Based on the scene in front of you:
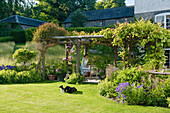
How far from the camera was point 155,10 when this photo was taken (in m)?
19.5

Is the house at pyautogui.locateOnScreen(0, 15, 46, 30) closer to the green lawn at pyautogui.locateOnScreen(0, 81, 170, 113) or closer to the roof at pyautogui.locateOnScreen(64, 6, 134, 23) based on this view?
the roof at pyautogui.locateOnScreen(64, 6, 134, 23)

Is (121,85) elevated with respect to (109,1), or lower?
lower

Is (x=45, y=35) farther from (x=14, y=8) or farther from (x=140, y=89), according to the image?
(x=14, y=8)

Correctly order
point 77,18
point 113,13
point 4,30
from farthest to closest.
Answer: point 113,13 → point 77,18 → point 4,30

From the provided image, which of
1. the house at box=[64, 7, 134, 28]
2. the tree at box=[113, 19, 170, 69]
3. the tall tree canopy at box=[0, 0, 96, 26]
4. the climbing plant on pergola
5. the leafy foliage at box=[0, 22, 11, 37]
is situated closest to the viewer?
the tree at box=[113, 19, 170, 69]

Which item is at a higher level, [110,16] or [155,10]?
[110,16]

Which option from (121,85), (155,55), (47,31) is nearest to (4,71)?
(47,31)

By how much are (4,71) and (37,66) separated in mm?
2027

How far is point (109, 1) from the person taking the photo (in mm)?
45750

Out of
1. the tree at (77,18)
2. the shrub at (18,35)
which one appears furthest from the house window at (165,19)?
the shrub at (18,35)

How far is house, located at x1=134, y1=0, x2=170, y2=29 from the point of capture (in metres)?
18.4

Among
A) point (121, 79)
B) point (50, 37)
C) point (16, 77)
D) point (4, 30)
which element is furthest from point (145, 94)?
point (4, 30)

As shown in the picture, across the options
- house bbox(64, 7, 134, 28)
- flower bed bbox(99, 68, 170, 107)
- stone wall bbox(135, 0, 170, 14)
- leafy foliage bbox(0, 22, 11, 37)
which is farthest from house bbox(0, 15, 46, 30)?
flower bed bbox(99, 68, 170, 107)

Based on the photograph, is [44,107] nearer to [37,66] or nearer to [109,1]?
[37,66]
